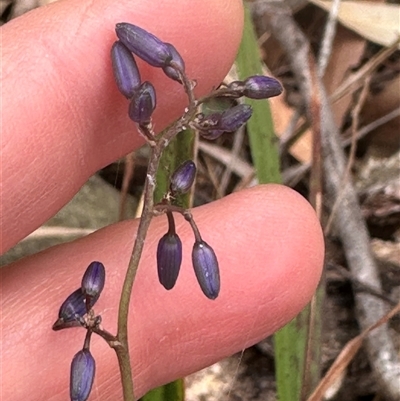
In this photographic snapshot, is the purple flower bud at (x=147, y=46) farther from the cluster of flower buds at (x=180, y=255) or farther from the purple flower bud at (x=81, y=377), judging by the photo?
the purple flower bud at (x=81, y=377)

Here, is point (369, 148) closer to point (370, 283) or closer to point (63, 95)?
point (370, 283)

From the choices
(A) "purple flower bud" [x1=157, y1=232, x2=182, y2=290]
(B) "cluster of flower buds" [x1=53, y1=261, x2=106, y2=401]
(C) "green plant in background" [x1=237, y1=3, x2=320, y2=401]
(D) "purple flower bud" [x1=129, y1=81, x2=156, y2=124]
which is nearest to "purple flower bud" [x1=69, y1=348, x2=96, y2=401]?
(B) "cluster of flower buds" [x1=53, y1=261, x2=106, y2=401]

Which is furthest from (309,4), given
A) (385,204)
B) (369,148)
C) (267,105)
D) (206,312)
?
(206,312)

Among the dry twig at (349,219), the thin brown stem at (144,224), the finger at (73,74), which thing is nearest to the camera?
the thin brown stem at (144,224)

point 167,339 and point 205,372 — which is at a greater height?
point 167,339

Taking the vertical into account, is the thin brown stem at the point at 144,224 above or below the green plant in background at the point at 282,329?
above

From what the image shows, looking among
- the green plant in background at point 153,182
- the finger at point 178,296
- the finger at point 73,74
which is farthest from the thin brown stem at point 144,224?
the finger at point 178,296

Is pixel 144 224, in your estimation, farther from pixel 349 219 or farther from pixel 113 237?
pixel 349 219

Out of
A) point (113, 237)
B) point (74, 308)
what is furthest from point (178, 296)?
point (74, 308)
